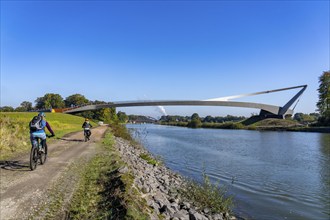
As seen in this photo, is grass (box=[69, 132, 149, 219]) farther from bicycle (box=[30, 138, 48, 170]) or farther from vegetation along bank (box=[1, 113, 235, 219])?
bicycle (box=[30, 138, 48, 170])

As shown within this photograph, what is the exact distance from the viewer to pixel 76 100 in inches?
4486

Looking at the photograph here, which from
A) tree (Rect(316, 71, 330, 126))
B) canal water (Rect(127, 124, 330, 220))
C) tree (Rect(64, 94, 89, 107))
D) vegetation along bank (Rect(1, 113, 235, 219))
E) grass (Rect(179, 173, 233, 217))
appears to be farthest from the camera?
tree (Rect(64, 94, 89, 107))

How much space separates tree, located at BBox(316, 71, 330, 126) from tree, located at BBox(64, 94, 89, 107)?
81.1 metres

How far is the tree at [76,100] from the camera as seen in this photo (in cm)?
11211

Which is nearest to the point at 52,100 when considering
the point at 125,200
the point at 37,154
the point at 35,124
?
the point at 37,154

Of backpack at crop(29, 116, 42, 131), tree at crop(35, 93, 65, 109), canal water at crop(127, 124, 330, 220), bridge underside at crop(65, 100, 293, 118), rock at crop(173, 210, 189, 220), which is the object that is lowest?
canal water at crop(127, 124, 330, 220)

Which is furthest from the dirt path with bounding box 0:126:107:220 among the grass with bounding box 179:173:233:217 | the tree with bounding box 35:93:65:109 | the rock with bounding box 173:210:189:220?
the tree with bounding box 35:93:65:109

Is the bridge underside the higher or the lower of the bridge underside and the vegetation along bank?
the higher

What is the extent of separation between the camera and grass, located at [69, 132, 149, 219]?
5.16 metres

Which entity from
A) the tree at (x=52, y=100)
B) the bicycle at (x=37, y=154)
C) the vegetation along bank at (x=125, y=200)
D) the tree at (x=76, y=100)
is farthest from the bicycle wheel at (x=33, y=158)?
the tree at (x=52, y=100)

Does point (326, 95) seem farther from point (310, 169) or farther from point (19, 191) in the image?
point (19, 191)

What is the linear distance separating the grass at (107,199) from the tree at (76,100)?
4158 inches

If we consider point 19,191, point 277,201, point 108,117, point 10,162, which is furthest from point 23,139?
point 108,117

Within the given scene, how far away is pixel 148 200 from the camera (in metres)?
6.39
